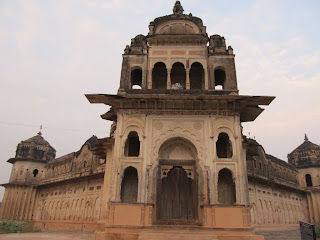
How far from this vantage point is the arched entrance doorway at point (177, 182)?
12.5 m

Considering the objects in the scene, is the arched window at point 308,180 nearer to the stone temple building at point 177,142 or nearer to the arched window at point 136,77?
the stone temple building at point 177,142

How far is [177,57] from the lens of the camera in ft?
49.0

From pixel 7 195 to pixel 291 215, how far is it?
120 ft

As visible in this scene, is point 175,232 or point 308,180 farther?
point 308,180

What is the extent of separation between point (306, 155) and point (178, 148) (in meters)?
35.2

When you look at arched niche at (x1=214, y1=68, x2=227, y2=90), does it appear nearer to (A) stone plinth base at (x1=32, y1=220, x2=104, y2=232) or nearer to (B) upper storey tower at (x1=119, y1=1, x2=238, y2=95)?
(B) upper storey tower at (x1=119, y1=1, x2=238, y2=95)

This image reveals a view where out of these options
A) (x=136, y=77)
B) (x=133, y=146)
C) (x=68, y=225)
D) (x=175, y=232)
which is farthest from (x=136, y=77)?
(x=68, y=225)

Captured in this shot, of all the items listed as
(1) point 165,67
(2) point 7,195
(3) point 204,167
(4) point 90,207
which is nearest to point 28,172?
(2) point 7,195

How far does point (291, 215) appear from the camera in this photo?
32062 mm

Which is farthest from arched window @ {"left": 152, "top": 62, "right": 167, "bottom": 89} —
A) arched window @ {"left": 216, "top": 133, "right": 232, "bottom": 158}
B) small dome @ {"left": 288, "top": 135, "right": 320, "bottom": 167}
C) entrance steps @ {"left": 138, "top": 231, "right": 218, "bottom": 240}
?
small dome @ {"left": 288, "top": 135, "right": 320, "bottom": 167}

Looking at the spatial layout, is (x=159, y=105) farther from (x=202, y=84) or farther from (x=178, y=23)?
(x=178, y=23)

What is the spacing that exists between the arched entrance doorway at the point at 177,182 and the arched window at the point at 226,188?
135cm

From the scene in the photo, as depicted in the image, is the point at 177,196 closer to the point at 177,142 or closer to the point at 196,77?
the point at 177,142

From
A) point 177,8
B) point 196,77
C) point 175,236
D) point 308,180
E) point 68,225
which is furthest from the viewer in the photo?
point 308,180
